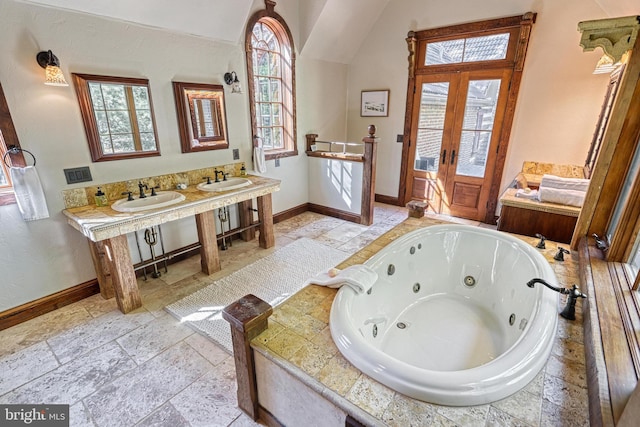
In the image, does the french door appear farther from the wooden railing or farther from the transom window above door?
the wooden railing

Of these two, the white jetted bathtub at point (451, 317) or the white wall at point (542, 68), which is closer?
the white jetted bathtub at point (451, 317)

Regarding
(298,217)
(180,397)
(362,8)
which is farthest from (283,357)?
(362,8)

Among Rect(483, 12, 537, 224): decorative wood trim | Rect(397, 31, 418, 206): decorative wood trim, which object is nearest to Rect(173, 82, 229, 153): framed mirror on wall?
Rect(397, 31, 418, 206): decorative wood trim

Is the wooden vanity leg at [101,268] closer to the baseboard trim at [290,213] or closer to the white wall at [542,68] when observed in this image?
the baseboard trim at [290,213]

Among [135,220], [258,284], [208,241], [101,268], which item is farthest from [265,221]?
[101,268]

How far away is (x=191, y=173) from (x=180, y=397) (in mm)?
2149

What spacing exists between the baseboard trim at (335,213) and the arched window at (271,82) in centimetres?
93

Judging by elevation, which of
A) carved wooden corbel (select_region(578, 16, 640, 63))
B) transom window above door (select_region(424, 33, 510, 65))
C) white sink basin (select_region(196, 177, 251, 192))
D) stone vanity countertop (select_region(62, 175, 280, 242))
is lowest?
stone vanity countertop (select_region(62, 175, 280, 242))

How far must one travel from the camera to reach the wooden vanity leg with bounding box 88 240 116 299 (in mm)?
2496

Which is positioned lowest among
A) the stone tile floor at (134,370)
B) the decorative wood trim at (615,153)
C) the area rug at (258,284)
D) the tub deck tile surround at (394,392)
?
the stone tile floor at (134,370)

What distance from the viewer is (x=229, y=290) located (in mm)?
2719

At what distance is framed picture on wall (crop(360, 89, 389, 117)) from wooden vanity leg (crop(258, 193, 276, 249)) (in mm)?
2541

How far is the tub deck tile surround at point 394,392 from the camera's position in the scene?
3.43 ft

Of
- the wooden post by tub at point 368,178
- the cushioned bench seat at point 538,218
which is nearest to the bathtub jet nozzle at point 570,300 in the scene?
the cushioned bench seat at point 538,218
